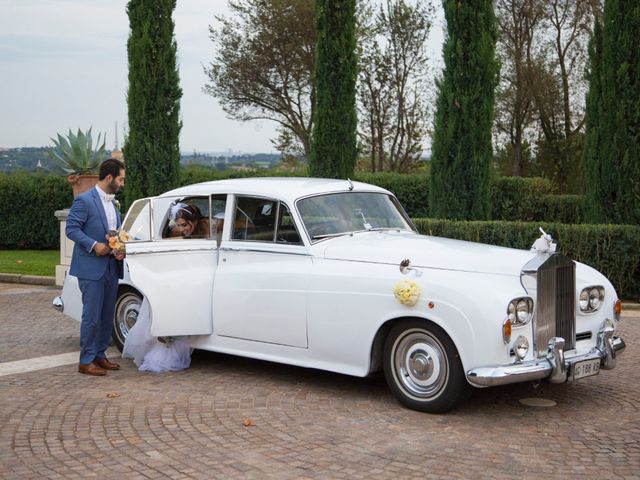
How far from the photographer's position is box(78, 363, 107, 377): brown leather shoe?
26.3 feet

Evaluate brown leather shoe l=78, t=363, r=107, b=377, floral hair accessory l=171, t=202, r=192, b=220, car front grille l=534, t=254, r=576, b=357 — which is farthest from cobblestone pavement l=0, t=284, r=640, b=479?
floral hair accessory l=171, t=202, r=192, b=220

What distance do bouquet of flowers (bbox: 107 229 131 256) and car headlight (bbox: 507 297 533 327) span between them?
363 centimetres

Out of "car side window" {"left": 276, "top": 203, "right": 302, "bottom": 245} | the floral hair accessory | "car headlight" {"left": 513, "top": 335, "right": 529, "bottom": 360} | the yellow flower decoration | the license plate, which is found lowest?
the license plate

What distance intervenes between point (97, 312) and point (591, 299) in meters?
4.43

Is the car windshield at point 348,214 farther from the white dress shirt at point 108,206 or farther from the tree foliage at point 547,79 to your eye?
the tree foliage at point 547,79

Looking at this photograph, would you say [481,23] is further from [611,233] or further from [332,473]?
[332,473]

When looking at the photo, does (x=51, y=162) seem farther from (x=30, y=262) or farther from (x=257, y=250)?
(x=257, y=250)

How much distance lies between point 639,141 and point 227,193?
8836mm

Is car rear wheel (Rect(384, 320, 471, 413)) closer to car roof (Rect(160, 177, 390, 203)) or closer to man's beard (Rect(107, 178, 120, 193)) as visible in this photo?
car roof (Rect(160, 177, 390, 203))

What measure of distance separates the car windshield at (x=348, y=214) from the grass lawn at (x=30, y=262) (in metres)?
9.97

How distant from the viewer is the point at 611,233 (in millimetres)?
13242

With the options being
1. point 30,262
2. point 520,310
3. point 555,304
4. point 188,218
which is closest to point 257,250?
point 188,218

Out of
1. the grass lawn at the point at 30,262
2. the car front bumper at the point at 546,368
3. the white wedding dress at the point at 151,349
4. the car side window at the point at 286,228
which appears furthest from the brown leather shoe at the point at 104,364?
the grass lawn at the point at 30,262

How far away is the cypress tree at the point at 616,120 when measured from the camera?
47.1 ft
